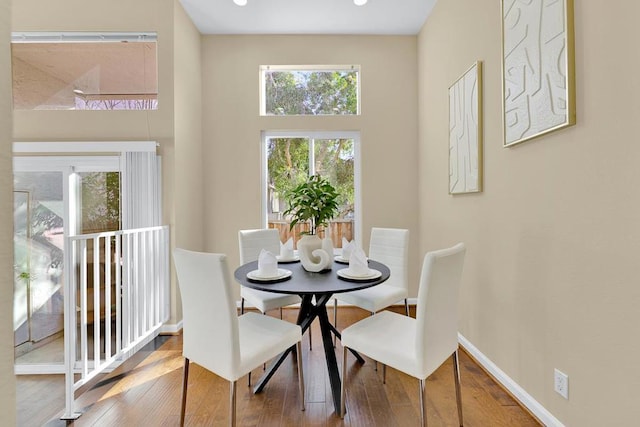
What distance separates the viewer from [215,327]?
1.45m

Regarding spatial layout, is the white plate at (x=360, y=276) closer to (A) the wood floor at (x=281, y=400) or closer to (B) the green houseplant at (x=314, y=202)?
(B) the green houseplant at (x=314, y=202)

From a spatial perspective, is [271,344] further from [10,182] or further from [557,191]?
[557,191]

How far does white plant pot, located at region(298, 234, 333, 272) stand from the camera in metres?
2.02

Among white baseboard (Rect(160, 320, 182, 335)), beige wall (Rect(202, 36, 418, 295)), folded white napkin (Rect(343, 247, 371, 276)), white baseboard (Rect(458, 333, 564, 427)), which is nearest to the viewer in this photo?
white baseboard (Rect(458, 333, 564, 427))

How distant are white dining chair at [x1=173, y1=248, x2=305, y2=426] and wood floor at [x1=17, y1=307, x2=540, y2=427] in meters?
0.40

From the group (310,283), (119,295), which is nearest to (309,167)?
(310,283)

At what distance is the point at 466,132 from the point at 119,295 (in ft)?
10.1

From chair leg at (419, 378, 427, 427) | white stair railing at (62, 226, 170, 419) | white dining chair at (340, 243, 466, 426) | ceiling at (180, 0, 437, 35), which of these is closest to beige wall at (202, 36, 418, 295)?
ceiling at (180, 0, 437, 35)

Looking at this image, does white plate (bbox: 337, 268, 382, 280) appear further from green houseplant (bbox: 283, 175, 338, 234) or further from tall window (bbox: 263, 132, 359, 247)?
tall window (bbox: 263, 132, 359, 247)

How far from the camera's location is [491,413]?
69.7 inches

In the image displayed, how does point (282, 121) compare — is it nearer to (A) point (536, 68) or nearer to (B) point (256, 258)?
(B) point (256, 258)

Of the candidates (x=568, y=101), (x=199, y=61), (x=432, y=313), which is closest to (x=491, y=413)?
(x=432, y=313)

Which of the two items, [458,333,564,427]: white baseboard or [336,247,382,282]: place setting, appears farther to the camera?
[336,247,382,282]: place setting

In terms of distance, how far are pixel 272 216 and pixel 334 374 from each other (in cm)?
218
